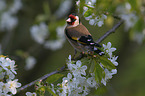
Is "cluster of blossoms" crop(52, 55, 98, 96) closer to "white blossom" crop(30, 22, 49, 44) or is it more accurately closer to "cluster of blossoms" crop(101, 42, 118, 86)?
"cluster of blossoms" crop(101, 42, 118, 86)

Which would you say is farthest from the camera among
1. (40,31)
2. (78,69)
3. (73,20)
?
(40,31)

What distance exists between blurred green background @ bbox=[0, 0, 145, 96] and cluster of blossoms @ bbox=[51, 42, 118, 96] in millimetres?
2858

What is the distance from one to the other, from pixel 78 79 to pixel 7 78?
1.81ft

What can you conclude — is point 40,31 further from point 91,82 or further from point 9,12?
point 91,82

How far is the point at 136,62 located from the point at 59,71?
6400 millimetres

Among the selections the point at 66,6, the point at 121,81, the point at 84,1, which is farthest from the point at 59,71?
the point at 121,81

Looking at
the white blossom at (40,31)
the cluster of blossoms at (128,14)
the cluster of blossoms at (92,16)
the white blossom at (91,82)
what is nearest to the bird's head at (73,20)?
the cluster of blossoms at (92,16)

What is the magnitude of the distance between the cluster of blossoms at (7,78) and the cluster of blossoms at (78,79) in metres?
0.29

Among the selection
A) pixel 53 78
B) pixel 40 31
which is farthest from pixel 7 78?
pixel 40 31

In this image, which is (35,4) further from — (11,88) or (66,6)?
(11,88)

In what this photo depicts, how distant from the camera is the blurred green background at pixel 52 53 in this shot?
5867mm

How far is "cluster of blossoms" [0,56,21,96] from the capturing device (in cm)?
189

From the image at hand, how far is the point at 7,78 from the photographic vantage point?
78.0 inches

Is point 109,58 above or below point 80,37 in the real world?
below
